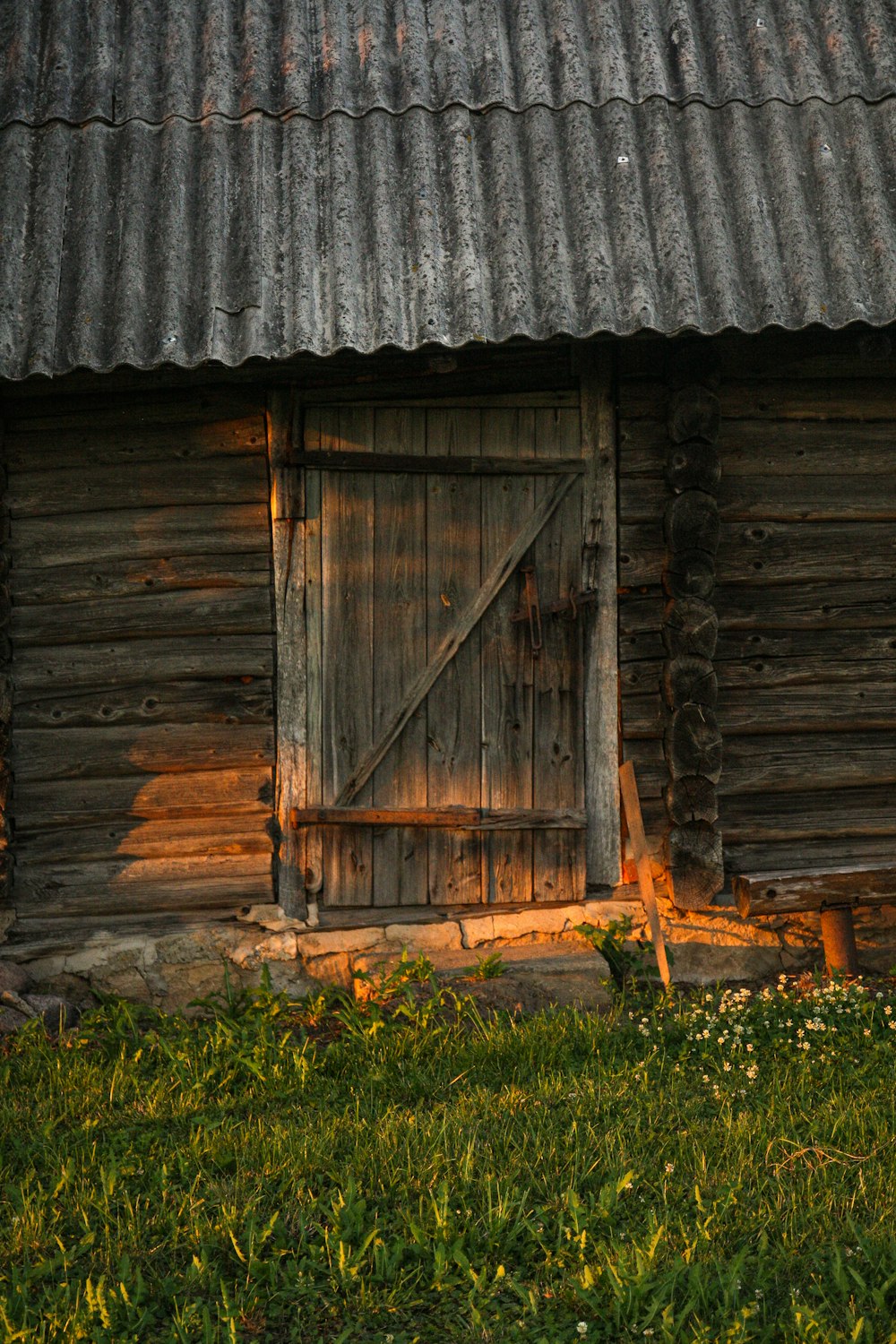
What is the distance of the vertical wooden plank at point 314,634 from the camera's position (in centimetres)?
588

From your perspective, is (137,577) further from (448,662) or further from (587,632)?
(587,632)

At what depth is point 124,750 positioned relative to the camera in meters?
5.85

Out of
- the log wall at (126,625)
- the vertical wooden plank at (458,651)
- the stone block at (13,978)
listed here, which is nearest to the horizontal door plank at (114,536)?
the log wall at (126,625)

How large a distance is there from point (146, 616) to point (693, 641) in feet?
7.85

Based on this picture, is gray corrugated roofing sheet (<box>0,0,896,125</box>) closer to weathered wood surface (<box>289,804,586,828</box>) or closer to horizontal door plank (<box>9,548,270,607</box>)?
horizontal door plank (<box>9,548,270,607</box>)

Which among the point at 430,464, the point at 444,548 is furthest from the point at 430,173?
the point at 444,548

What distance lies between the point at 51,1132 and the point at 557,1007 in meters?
2.09

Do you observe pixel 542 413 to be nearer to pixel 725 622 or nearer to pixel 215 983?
pixel 725 622

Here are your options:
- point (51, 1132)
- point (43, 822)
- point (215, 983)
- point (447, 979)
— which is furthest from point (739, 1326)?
point (43, 822)

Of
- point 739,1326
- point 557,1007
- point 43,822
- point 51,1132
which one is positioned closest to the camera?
point 739,1326

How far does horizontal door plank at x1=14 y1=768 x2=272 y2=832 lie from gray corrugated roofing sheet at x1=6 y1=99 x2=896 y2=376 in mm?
1813

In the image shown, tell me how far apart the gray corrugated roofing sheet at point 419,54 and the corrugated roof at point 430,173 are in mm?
14

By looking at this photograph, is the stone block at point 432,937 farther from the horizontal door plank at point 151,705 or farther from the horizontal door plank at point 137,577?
the horizontal door plank at point 137,577

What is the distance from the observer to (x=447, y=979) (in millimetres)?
5684
